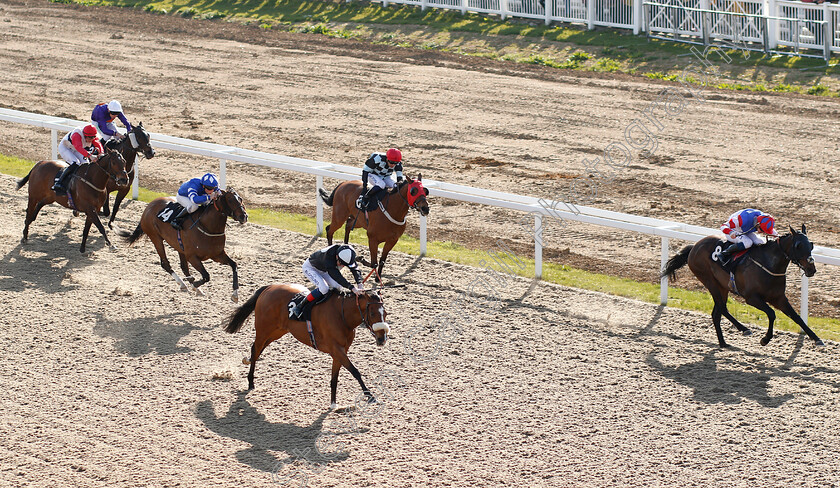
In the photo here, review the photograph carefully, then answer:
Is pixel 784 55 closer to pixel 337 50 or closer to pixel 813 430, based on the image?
pixel 337 50

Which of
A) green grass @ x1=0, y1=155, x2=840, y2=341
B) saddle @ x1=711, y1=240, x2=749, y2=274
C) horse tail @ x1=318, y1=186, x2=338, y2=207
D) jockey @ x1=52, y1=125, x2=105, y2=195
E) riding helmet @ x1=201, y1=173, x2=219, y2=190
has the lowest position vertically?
green grass @ x1=0, y1=155, x2=840, y2=341

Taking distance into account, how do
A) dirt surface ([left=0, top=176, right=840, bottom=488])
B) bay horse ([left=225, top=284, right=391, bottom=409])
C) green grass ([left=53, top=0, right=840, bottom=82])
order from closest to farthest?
dirt surface ([left=0, top=176, right=840, bottom=488]) < bay horse ([left=225, top=284, right=391, bottom=409]) < green grass ([left=53, top=0, right=840, bottom=82])

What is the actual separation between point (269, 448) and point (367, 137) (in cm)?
1124

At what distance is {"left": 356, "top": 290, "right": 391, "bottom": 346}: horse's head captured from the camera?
773 cm

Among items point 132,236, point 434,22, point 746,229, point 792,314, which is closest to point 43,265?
point 132,236

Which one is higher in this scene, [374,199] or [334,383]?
[374,199]

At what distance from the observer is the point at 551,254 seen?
12773 mm

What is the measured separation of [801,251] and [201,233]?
19.4 ft

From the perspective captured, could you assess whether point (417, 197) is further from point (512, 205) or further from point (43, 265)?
point (43, 265)

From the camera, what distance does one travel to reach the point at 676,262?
408 inches

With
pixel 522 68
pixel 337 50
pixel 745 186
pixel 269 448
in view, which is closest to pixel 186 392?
pixel 269 448

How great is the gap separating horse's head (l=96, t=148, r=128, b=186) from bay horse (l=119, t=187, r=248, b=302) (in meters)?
1.27

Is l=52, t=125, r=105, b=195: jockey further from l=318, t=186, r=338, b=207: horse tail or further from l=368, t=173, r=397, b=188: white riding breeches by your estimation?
l=368, t=173, r=397, b=188: white riding breeches

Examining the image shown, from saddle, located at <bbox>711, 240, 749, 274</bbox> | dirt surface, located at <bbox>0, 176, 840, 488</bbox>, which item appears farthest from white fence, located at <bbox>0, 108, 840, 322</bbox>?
dirt surface, located at <bbox>0, 176, 840, 488</bbox>
